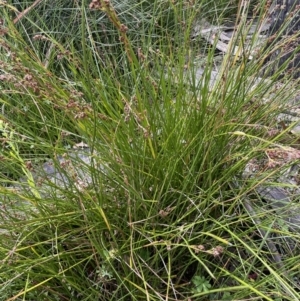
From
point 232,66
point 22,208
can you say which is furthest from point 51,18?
point 22,208

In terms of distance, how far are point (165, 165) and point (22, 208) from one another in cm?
40

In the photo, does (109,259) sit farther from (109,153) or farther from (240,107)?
(240,107)

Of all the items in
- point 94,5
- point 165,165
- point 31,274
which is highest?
point 94,5

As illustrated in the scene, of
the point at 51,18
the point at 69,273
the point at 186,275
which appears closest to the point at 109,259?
the point at 69,273

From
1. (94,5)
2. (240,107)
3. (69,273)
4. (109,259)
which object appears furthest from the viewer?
(240,107)

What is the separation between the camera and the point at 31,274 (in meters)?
1.19

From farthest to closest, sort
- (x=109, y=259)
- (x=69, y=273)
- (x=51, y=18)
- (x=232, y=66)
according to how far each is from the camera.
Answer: (x=51, y=18) < (x=232, y=66) < (x=69, y=273) < (x=109, y=259)

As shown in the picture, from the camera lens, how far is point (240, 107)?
148 cm

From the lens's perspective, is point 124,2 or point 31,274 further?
point 124,2

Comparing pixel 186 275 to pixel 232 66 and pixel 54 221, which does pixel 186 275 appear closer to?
pixel 54 221

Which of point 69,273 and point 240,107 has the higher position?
point 240,107

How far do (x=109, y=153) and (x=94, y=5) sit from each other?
0.46 m

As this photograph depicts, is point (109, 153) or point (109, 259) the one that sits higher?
point (109, 153)

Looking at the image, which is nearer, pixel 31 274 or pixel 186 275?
pixel 31 274
